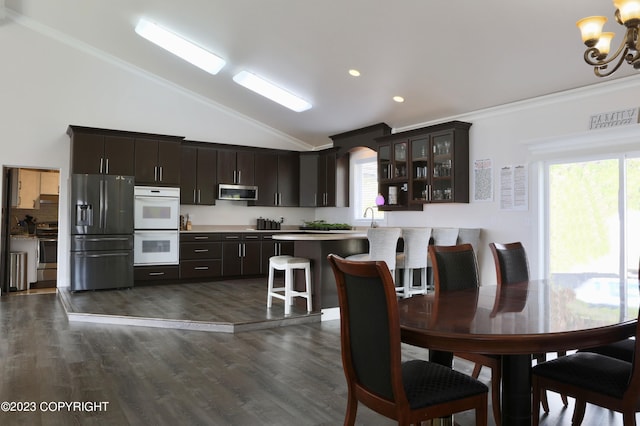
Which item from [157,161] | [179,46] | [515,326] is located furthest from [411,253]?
[157,161]

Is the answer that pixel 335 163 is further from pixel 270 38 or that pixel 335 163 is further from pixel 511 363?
pixel 511 363

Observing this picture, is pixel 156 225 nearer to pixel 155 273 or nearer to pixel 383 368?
pixel 155 273

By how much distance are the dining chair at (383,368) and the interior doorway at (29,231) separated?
6776 mm

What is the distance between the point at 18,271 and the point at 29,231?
1.43m

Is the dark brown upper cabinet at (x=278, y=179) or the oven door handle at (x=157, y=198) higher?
the dark brown upper cabinet at (x=278, y=179)

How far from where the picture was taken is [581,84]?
4746mm

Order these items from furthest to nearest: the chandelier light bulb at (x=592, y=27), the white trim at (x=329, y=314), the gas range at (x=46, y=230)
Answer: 1. the gas range at (x=46, y=230)
2. the white trim at (x=329, y=314)
3. the chandelier light bulb at (x=592, y=27)

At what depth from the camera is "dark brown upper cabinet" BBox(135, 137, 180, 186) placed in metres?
7.07

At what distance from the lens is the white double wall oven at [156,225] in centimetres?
698

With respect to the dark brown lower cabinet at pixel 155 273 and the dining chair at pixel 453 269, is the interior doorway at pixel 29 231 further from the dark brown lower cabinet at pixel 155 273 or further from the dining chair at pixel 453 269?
the dining chair at pixel 453 269

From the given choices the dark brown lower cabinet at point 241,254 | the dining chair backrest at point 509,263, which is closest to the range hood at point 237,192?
the dark brown lower cabinet at point 241,254

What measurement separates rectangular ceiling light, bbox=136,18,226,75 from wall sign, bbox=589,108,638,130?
4.67 meters

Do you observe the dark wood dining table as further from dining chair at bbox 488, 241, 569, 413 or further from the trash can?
the trash can

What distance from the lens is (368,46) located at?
5.08m
